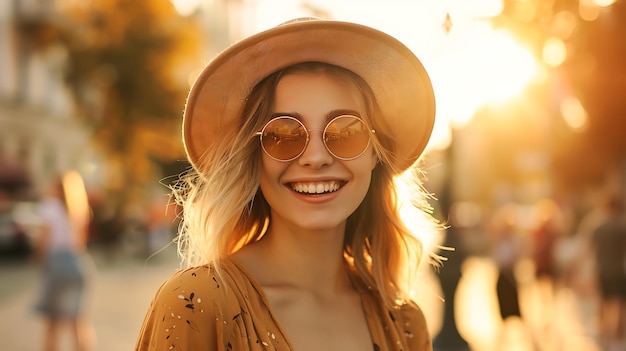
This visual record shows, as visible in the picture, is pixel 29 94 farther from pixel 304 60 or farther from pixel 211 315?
pixel 211 315

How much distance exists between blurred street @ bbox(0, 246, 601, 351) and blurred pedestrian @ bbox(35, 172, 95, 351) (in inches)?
25.2

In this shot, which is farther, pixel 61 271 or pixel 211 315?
pixel 61 271

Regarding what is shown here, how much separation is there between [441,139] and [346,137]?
9.10 feet

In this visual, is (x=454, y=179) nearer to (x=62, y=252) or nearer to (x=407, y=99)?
(x=62, y=252)

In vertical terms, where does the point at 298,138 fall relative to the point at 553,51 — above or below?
below

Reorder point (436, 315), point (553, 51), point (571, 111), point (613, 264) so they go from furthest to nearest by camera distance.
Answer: point (436, 315) → point (571, 111) → point (613, 264) → point (553, 51)

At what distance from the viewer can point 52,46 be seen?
114ft

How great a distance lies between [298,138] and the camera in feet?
8.43

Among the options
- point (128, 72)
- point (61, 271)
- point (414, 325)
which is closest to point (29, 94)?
point (128, 72)

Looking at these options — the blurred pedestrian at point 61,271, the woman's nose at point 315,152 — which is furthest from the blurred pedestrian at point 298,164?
the blurred pedestrian at point 61,271

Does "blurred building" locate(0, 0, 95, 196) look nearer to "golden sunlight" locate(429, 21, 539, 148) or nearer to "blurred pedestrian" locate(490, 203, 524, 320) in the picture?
"blurred pedestrian" locate(490, 203, 524, 320)

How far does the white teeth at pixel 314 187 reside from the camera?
2.60 meters

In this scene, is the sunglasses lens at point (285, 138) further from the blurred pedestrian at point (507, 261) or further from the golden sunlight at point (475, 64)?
the blurred pedestrian at point (507, 261)

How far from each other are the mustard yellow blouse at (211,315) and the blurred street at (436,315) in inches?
182
